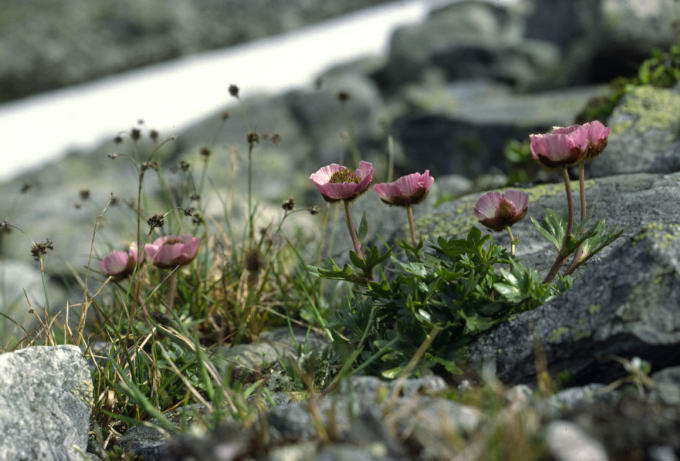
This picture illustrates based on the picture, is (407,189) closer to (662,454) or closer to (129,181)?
(662,454)

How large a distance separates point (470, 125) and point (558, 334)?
5.53 meters

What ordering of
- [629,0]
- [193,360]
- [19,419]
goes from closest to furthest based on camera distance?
1. [19,419]
2. [193,360]
3. [629,0]

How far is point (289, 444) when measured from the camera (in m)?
1.88

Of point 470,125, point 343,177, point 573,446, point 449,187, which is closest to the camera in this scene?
point 573,446

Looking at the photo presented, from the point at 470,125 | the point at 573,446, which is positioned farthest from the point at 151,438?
the point at 470,125

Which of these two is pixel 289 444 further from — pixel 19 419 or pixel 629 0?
pixel 629 0

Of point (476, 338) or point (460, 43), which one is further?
point (460, 43)

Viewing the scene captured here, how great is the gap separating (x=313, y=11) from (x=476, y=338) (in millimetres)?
18095

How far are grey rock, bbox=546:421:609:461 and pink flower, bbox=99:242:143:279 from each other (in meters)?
1.97

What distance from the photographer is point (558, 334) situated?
7.43 ft

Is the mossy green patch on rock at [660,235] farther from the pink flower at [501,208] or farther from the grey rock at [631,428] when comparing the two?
the grey rock at [631,428]

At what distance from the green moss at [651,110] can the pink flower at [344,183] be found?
7.32 feet

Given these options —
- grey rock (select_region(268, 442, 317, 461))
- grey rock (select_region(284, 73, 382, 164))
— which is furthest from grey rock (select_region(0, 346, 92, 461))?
grey rock (select_region(284, 73, 382, 164))

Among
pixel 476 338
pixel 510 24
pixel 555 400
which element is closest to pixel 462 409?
pixel 555 400
